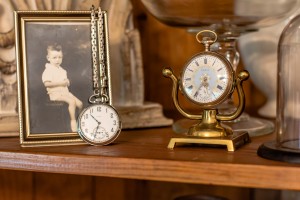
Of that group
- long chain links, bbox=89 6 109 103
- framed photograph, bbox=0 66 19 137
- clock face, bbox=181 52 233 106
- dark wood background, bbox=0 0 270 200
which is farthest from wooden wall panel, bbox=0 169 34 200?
clock face, bbox=181 52 233 106

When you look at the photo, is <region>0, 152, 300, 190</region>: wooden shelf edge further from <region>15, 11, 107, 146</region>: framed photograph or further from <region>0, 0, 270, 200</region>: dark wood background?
<region>0, 0, 270, 200</region>: dark wood background

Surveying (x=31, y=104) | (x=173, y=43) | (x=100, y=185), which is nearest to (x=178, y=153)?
(x=31, y=104)

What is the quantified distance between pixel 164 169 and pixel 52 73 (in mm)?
217

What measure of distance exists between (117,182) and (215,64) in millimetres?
468

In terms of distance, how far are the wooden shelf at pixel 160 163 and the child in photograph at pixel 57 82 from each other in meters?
0.06

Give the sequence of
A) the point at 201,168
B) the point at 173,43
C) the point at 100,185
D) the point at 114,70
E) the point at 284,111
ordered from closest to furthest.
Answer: the point at 201,168 → the point at 284,111 → the point at 114,70 → the point at 100,185 → the point at 173,43

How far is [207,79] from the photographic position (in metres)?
0.75

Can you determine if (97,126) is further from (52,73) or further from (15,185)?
(15,185)

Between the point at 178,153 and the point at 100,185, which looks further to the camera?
the point at 100,185

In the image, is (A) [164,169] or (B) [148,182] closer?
(A) [164,169]

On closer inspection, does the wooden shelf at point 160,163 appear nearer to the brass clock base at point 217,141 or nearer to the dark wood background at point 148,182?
the brass clock base at point 217,141

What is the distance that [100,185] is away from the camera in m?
1.12

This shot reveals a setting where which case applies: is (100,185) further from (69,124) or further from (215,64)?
(215,64)

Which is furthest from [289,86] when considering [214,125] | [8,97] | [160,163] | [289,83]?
[8,97]
